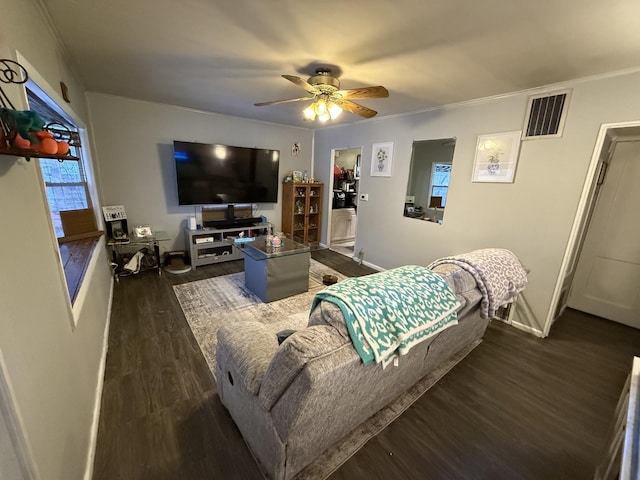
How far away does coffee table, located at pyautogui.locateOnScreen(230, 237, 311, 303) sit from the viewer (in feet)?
Answer: 9.68

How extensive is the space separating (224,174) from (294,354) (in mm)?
3669

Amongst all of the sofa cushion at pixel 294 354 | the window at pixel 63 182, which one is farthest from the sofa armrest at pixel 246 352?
the window at pixel 63 182

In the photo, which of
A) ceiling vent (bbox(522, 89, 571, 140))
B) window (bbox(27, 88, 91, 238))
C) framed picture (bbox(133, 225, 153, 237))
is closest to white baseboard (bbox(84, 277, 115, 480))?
window (bbox(27, 88, 91, 238))

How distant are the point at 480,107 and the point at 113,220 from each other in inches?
181

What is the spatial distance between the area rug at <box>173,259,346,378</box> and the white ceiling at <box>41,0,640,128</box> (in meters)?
2.15

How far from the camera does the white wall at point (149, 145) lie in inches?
132

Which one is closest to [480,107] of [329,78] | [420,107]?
[420,107]

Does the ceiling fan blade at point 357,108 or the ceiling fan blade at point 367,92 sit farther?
the ceiling fan blade at point 357,108

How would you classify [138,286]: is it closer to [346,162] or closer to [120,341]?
[120,341]

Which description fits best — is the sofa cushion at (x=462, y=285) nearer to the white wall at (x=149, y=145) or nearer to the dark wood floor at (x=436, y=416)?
the dark wood floor at (x=436, y=416)

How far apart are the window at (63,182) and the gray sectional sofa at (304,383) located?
183cm

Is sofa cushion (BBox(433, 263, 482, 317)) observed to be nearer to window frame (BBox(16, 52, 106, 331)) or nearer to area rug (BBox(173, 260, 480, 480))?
area rug (BBox(173, 260, 480, 480))

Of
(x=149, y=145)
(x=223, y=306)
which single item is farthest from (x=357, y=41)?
(x=149, y=145)

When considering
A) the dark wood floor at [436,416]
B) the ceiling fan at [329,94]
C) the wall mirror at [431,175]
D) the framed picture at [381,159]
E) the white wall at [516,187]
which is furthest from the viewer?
the wall mirror at [431,175]
